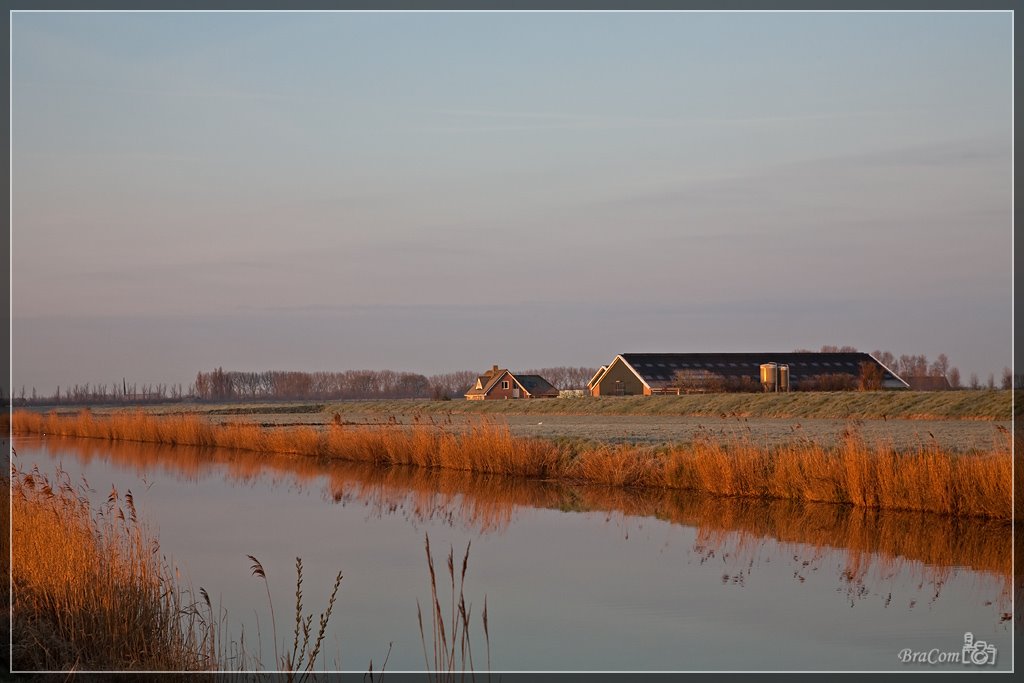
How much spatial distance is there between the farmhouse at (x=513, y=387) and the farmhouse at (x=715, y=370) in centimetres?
769

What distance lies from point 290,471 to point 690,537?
12131 mm

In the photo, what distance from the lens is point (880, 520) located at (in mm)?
13203

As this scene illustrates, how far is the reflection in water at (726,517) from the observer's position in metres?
10.6

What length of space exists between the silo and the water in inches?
1434

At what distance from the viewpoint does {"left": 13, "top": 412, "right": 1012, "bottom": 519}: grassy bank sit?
1305 centimetres

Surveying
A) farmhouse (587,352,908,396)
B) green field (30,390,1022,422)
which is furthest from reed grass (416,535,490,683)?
farmhouse (587,352,908,396)

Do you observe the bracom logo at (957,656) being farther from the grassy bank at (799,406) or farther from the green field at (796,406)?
the grassy bank at (799,406)

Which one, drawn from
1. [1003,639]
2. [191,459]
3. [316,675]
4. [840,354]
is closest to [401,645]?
[316,675]

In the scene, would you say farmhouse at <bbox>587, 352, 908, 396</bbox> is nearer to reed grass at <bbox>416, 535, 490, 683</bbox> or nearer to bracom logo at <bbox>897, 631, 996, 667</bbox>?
reed grass at <bbox>416, 535, 490, 683</bbox>

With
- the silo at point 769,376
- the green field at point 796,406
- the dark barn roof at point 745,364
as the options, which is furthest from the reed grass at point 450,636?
the dark barn roof at point 745,364

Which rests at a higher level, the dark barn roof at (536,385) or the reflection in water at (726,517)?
the dark barn roof at (536,385)

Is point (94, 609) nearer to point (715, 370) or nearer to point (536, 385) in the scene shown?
point (715, 370)

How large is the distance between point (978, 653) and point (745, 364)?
5088 centimetres

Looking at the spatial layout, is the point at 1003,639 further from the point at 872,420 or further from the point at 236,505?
the point at 872,420
